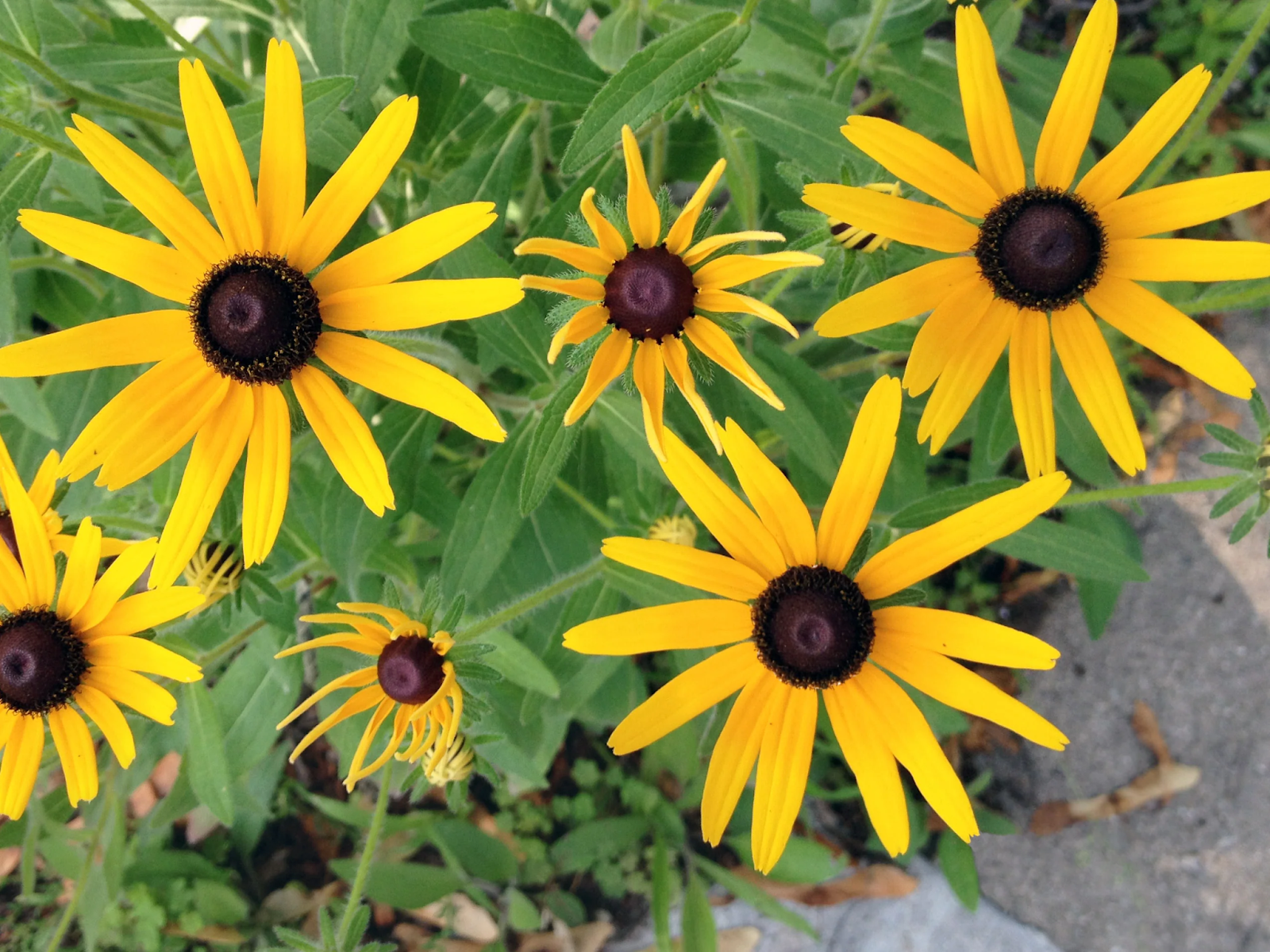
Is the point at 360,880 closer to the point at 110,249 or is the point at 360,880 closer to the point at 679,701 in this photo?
the point at 679,701

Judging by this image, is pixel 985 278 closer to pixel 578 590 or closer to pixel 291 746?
pixel 578 590

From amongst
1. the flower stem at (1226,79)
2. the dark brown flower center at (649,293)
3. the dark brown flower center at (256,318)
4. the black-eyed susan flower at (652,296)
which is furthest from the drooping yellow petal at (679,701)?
the flower stem at (1226,79)

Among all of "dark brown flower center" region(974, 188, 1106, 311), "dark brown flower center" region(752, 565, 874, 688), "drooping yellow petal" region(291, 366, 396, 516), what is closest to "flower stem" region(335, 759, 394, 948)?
"drooping yellow petal" region(291, 366, 396, 516)

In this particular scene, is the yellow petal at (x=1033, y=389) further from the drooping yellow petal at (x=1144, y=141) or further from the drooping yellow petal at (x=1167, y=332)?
the drooping yellow petal at (x=1144, y=141)

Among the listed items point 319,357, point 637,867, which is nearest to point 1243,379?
point 319,357

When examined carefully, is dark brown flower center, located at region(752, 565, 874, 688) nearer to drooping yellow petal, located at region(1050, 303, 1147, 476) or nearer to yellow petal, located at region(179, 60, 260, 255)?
drooping yellow petal, located at region(1050, 303, 1147, 476)

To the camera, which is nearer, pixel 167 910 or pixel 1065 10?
pixel 167 910
